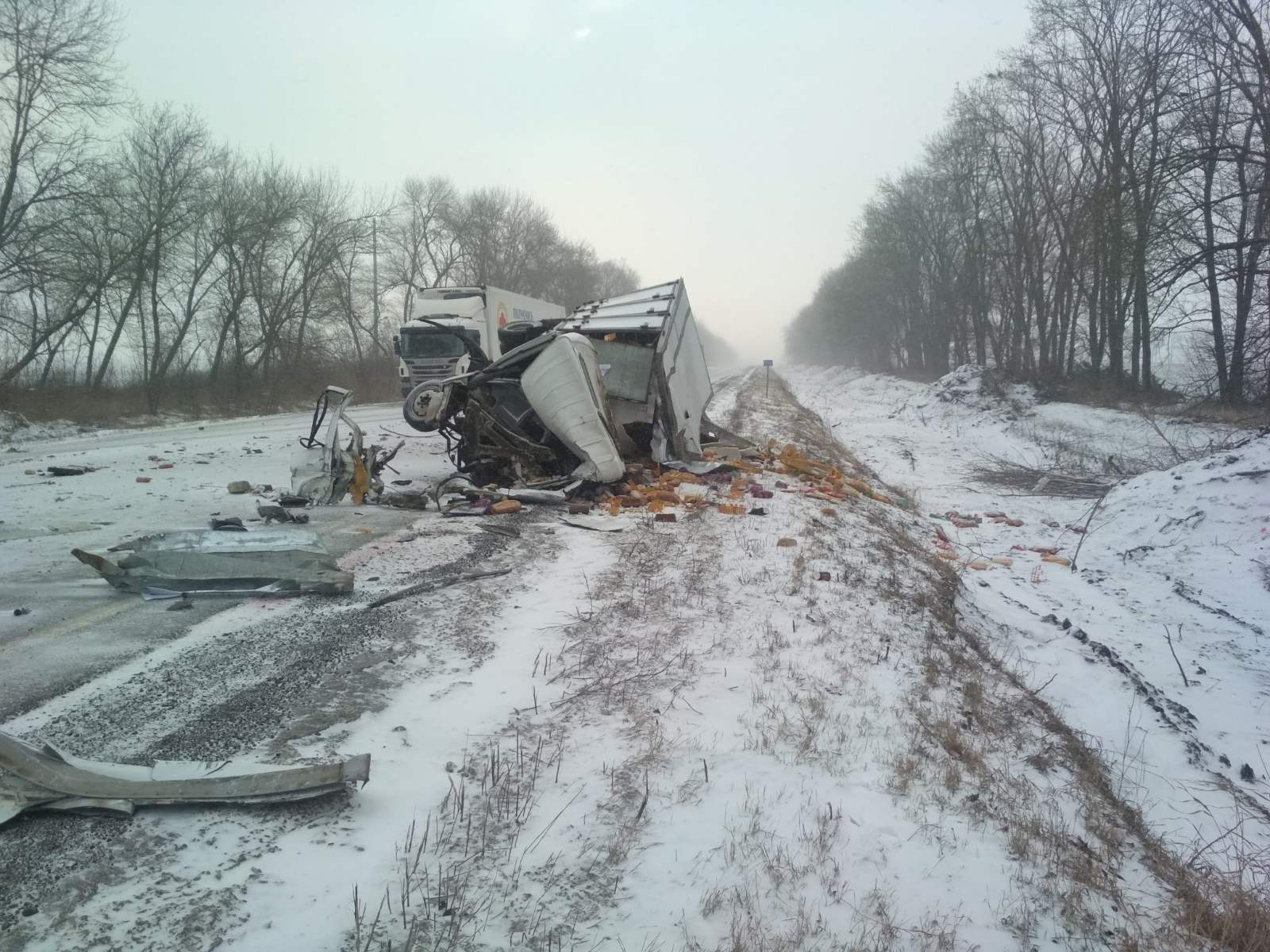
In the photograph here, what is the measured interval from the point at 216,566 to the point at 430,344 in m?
17.2

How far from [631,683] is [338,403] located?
20.4ft

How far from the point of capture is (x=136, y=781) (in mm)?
2725

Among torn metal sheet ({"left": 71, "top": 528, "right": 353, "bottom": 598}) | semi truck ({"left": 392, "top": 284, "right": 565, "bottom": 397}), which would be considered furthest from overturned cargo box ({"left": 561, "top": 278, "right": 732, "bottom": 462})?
semi truck ({"left": 392, "top": 284, "right": 565, "bottom": 397})

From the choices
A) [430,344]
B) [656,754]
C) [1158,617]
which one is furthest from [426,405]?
[430,344]

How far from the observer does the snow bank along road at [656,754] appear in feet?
8.12

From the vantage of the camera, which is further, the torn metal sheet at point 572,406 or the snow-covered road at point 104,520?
the torn metal sheet at point 572,406

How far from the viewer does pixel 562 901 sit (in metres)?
2.56

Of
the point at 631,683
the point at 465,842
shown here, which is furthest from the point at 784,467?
the point at 465,842

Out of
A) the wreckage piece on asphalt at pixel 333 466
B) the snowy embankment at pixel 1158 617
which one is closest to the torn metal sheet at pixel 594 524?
the wreckage piece on asphalt at pixel 333 466

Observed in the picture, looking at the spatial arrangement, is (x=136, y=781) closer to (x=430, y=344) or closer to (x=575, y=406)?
(x=575, y=406)

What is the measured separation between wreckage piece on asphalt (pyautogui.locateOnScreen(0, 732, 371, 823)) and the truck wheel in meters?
7.37

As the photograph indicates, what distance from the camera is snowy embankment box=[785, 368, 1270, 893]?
433cm

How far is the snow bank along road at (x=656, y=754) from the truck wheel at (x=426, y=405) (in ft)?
10.0

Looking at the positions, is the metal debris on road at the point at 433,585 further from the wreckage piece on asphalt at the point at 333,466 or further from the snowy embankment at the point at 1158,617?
the snowy embankment at the point at 1158,617
